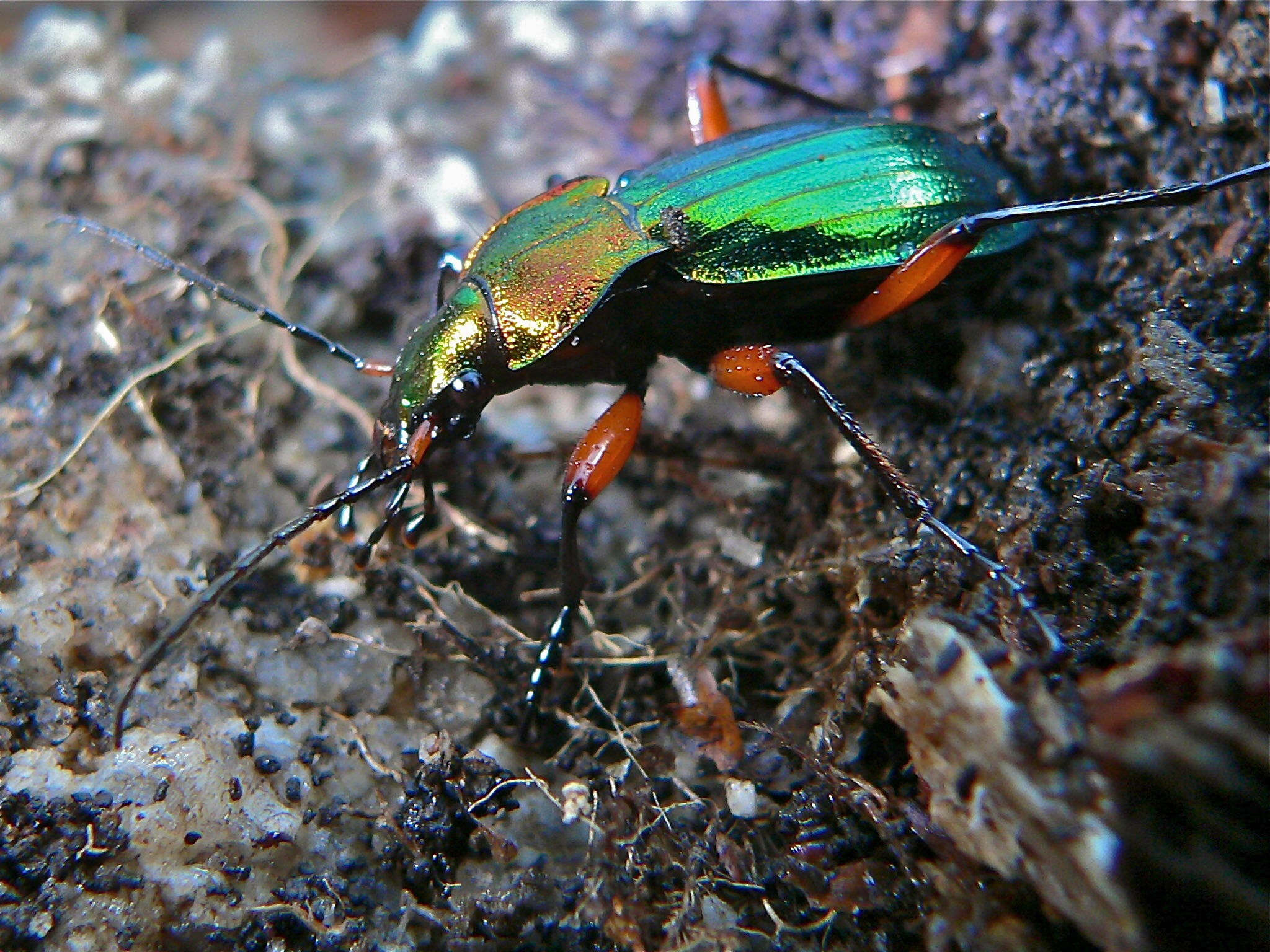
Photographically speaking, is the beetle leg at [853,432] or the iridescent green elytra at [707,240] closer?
the beetle leg at [853,432]

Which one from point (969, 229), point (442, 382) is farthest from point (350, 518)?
point (969, 229)

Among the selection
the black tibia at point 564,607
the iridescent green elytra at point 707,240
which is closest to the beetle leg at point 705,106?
the iridescent green elytra at point 707,240

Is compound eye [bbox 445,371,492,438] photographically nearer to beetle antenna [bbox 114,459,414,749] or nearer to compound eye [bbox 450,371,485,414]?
compound eye [bbox 450,371,485,414]

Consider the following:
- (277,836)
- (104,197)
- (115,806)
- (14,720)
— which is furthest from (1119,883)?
(104,197)

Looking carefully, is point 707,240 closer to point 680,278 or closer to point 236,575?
point 680,278

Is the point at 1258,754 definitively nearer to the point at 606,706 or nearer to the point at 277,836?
the point at 606,706

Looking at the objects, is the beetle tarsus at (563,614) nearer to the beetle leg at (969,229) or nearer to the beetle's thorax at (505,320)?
the beetle's thorax at (505,320)

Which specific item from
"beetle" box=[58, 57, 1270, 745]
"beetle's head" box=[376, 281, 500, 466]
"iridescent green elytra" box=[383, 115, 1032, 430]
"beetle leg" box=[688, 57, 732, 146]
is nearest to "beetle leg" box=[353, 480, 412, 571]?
"beetle" box=[58, 57, 1270, 745]
